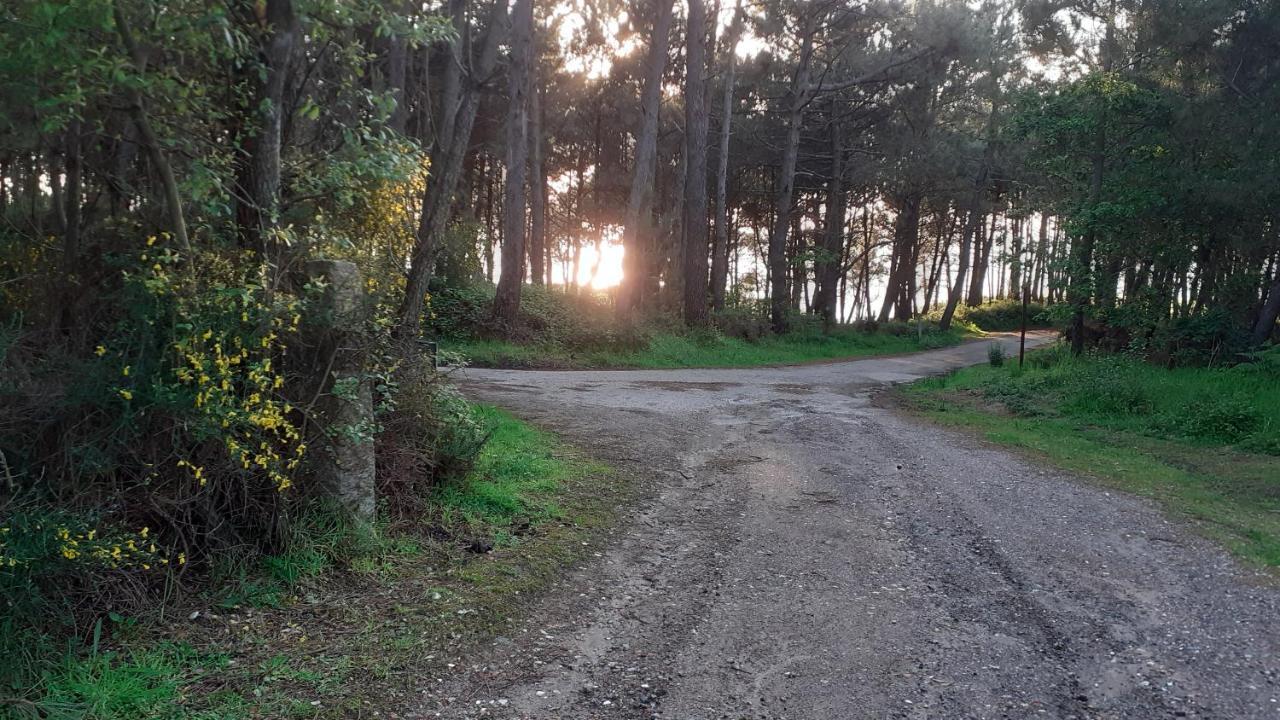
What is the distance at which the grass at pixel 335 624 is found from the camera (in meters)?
3.07

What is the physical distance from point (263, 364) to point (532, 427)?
4921mm

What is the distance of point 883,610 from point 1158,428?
8408mm

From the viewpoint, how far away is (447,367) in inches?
248

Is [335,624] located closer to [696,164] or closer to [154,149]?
[154,149]

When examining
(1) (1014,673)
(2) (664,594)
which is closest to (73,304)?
(2) (664,594)

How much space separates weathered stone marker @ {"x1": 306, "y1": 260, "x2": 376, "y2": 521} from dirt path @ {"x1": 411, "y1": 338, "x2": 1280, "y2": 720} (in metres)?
1.41

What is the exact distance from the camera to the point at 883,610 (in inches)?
170

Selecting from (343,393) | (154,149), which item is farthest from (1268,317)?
(154,149)

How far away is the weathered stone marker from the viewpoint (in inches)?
175

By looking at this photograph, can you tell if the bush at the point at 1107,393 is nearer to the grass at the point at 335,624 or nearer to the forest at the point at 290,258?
the forest at the point at 290,258

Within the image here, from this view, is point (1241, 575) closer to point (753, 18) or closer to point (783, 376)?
point (783, 376)

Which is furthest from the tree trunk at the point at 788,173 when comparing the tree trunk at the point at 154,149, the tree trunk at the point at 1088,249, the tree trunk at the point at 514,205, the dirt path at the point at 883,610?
the tree trunk at the point at 154,149

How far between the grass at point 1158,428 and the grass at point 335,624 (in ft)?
17.3

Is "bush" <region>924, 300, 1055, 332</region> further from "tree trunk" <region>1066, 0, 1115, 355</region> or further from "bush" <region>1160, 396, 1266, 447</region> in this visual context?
"bush" <region>1160, 396, 1266, 447</region>
